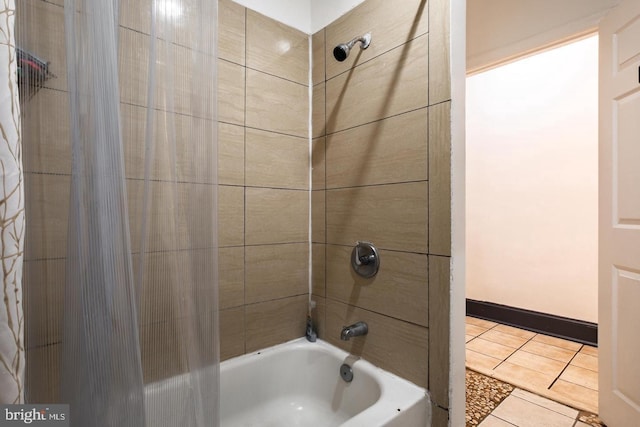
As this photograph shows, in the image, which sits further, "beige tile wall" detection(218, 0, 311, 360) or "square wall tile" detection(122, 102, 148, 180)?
"beige tile wall" detection(218, 0, 311, 360)

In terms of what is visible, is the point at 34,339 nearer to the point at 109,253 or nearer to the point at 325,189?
the point at 109,253

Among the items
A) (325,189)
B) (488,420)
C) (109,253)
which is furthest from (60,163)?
(488,420)

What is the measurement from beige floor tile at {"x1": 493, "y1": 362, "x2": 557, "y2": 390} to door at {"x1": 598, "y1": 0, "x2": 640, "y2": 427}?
0.32 m

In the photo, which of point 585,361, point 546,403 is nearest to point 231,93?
point 546,403

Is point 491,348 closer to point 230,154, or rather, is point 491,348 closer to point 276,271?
point 276,271

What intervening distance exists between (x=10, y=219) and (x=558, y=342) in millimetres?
3262

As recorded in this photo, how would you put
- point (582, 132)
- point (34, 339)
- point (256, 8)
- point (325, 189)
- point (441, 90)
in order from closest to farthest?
point (34, 339) < point (441, 90) < point (256, 8) < point (325, 189) < point (582, 132)

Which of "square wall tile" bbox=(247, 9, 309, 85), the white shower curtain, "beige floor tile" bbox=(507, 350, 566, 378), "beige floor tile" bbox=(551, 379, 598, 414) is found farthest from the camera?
"beige floor tile" bbox=(507, 350, 566, 378)

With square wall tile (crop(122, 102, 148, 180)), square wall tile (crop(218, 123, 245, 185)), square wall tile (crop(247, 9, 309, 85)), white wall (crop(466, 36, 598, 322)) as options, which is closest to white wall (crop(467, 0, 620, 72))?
white wall (crop(466, 36, 598, 322))

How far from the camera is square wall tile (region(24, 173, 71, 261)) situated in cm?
58

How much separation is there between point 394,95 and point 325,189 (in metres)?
0.54

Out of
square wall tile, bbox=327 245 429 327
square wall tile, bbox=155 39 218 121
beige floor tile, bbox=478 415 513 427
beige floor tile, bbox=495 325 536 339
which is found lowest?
beige floor tile, bbox=495 325 536 339

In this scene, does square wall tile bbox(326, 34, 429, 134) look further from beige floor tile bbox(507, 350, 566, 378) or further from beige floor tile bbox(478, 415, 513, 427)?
beige floor tile bbox(507, 350, 566, 378)

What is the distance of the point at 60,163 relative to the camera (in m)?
0.60
